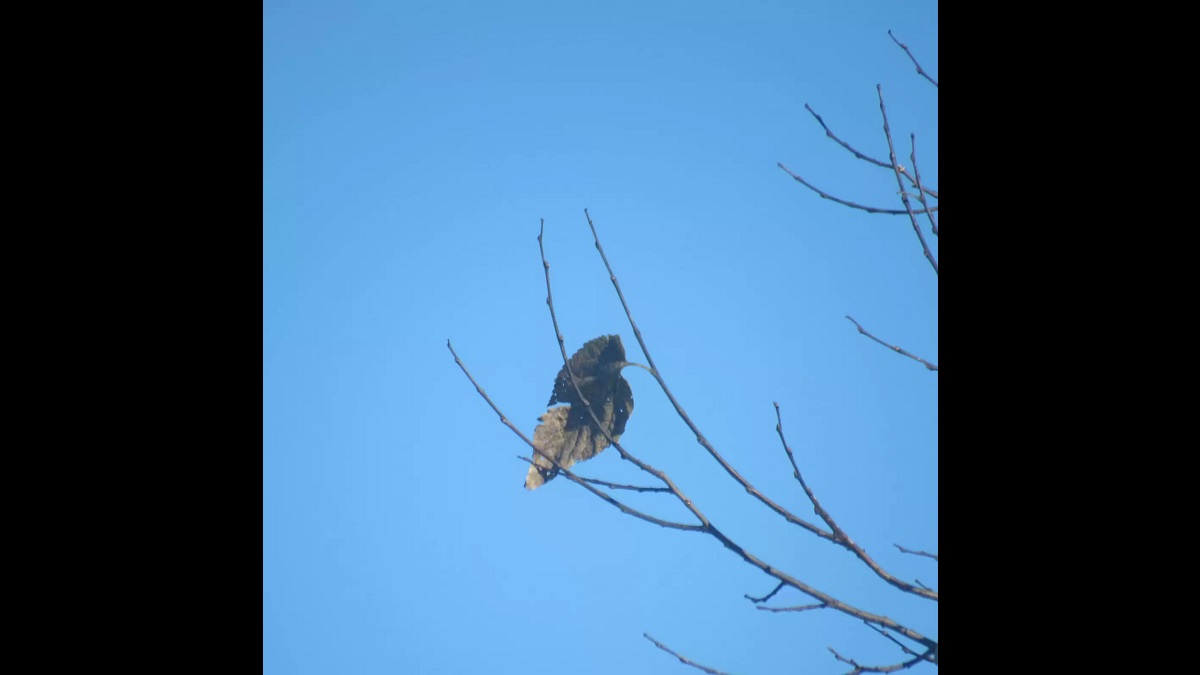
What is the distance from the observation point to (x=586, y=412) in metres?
1.64

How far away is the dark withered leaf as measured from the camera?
1.62 m

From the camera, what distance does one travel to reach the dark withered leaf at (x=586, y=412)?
5.31ft
